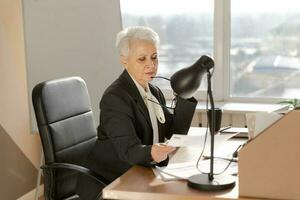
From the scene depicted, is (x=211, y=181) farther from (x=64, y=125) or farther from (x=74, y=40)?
(x=74, y=40)

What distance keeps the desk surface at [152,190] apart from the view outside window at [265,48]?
2.10m

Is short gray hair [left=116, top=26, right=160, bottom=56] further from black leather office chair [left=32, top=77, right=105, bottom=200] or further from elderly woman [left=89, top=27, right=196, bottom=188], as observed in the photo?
black leather office chair [left=32, top=77, right=105, bottom=200]

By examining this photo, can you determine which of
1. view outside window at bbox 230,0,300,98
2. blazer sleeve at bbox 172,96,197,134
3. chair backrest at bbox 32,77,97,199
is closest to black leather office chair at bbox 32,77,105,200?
chair backrest at bbox 32,77,97,199

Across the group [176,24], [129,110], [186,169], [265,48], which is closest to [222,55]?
[265,48]

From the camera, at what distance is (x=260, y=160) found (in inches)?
58.7

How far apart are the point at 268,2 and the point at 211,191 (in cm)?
230

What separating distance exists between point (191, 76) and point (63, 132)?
0.87 m

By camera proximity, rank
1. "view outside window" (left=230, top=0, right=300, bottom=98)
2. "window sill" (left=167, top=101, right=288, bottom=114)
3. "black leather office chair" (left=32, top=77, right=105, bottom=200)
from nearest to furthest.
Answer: "black leather office chair" (left=32, top=77, right=105, bottom=200) < "window sill" (left=167, top=101, right=288, bottom=114) < "view outside window" (left=230, top=0, right=300, bottom=98)

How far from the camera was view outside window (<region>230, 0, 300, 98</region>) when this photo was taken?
3553mm

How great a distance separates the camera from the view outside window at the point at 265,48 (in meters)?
3.55

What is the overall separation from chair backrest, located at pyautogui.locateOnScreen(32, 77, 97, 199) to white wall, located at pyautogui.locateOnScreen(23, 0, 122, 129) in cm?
108

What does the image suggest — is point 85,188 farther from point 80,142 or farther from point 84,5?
point 84,5

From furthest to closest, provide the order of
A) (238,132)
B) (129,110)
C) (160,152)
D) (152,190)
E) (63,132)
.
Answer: (238,132), (63,132), (129,110), (160,152), (152,190)

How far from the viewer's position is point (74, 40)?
3.56 m
